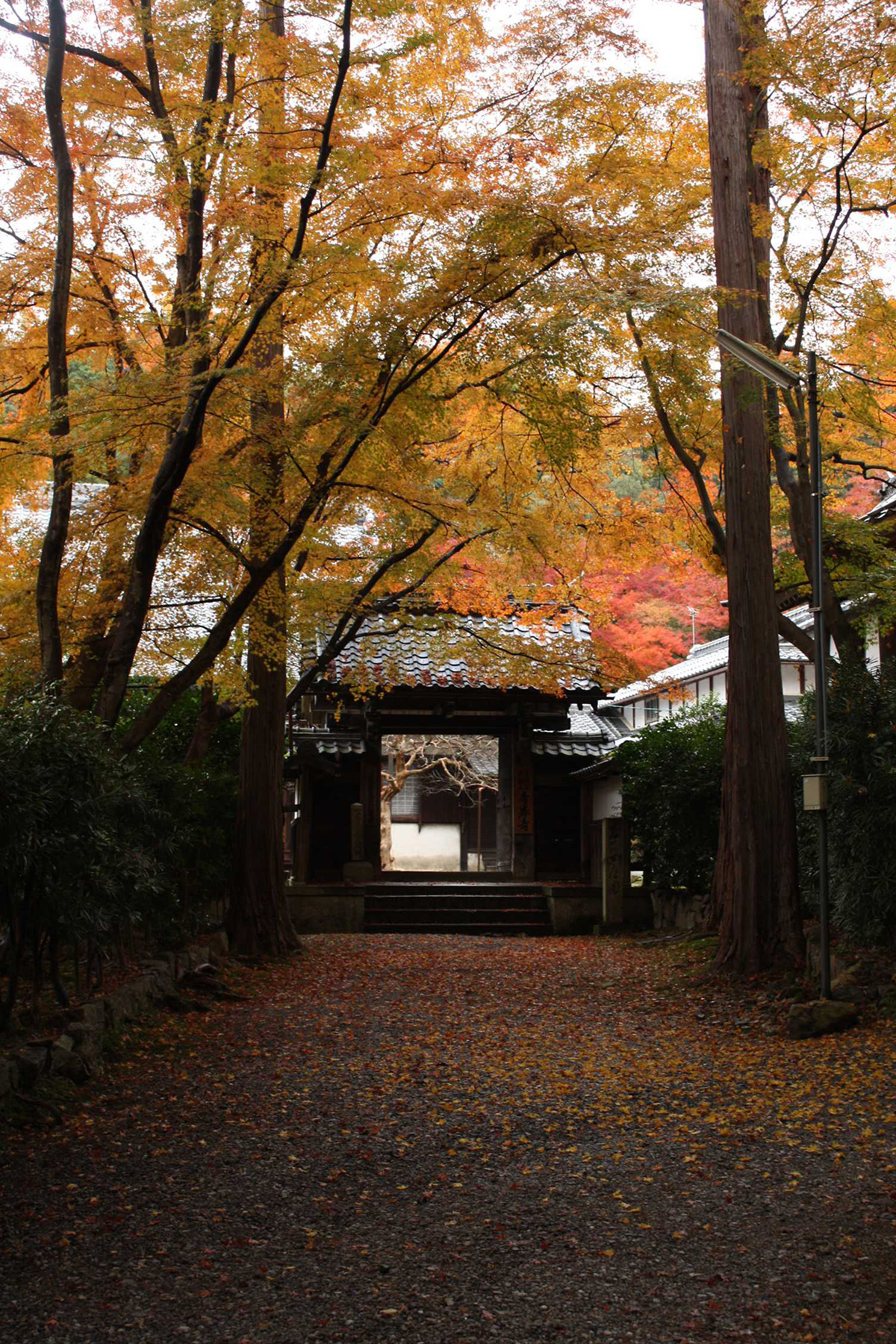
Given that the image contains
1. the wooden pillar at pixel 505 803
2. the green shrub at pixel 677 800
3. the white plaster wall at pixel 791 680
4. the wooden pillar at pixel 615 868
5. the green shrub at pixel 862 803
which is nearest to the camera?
the green shrub at pixel 862 803

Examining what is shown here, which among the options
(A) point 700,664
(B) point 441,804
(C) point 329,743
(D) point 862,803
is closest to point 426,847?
(B) point 441,804

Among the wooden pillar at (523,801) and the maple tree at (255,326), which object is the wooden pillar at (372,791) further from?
the maple tree at (255,326)

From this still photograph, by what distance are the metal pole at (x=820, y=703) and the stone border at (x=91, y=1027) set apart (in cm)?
440

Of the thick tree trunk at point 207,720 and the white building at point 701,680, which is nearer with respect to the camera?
the thick tree trunk at point 207,720

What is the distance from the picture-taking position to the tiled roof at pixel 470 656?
14.5 m

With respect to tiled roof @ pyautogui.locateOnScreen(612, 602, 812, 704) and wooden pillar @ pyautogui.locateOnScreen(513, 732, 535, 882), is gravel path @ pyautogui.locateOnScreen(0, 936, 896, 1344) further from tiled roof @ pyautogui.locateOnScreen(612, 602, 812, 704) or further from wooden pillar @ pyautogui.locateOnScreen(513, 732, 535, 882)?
tiled roof @ pyautogui.locateOnScreen(612, 602, 812, 704)

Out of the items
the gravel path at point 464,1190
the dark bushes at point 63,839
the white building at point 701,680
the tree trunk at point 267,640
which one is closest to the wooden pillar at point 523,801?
the white building at point 701,680

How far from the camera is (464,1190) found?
414 cm

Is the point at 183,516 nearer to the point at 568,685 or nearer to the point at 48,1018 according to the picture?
the point at 48,1018

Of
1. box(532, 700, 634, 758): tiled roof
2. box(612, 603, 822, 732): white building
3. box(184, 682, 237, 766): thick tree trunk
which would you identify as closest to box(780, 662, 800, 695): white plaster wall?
box(612, 603, 822, 732): white building

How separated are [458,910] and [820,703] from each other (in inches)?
361

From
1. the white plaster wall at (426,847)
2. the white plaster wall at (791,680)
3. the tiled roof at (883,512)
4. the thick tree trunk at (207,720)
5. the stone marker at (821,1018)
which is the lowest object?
the stone marker at (821,1018)

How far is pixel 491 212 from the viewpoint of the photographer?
7434 millimetres

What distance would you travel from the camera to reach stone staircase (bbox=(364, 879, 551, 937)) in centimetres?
1487
